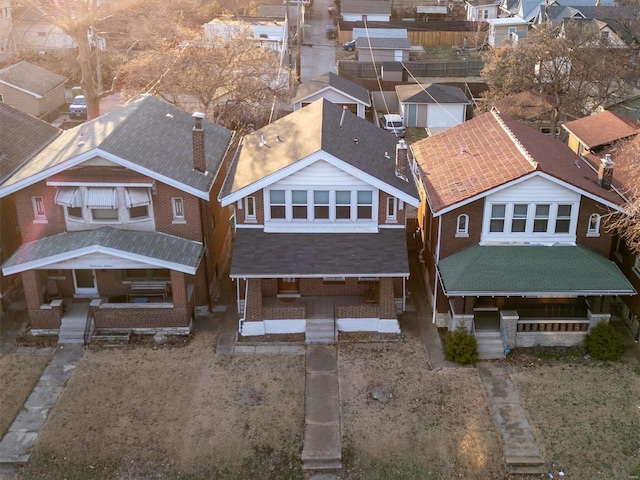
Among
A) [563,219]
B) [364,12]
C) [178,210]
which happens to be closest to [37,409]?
[178,210]

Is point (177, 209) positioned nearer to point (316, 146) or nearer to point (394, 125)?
point (316, 146)

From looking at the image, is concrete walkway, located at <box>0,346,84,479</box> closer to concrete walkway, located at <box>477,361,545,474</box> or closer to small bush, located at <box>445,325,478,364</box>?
small bush, located at <box>445,325,478,364</box>

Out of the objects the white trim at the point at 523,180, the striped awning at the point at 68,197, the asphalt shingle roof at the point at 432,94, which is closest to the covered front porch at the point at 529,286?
the white trim at the point at 523,180

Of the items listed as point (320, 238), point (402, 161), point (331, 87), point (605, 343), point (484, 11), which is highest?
point (484, 11)

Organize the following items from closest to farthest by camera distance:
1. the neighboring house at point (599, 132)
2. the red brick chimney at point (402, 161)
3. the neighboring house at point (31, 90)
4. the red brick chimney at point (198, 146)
Answer: the red brick chimney at point (198, 146) → the red brick chimney at point (402, 161) → the neighboring house at point (599, 132) → the neighboring house at point (31, 90)

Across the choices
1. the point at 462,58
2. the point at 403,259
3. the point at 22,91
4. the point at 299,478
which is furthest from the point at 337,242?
the point at 462,58

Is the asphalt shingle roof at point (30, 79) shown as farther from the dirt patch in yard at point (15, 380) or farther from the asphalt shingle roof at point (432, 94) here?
the dirt patch in yard at point (15, 380)
